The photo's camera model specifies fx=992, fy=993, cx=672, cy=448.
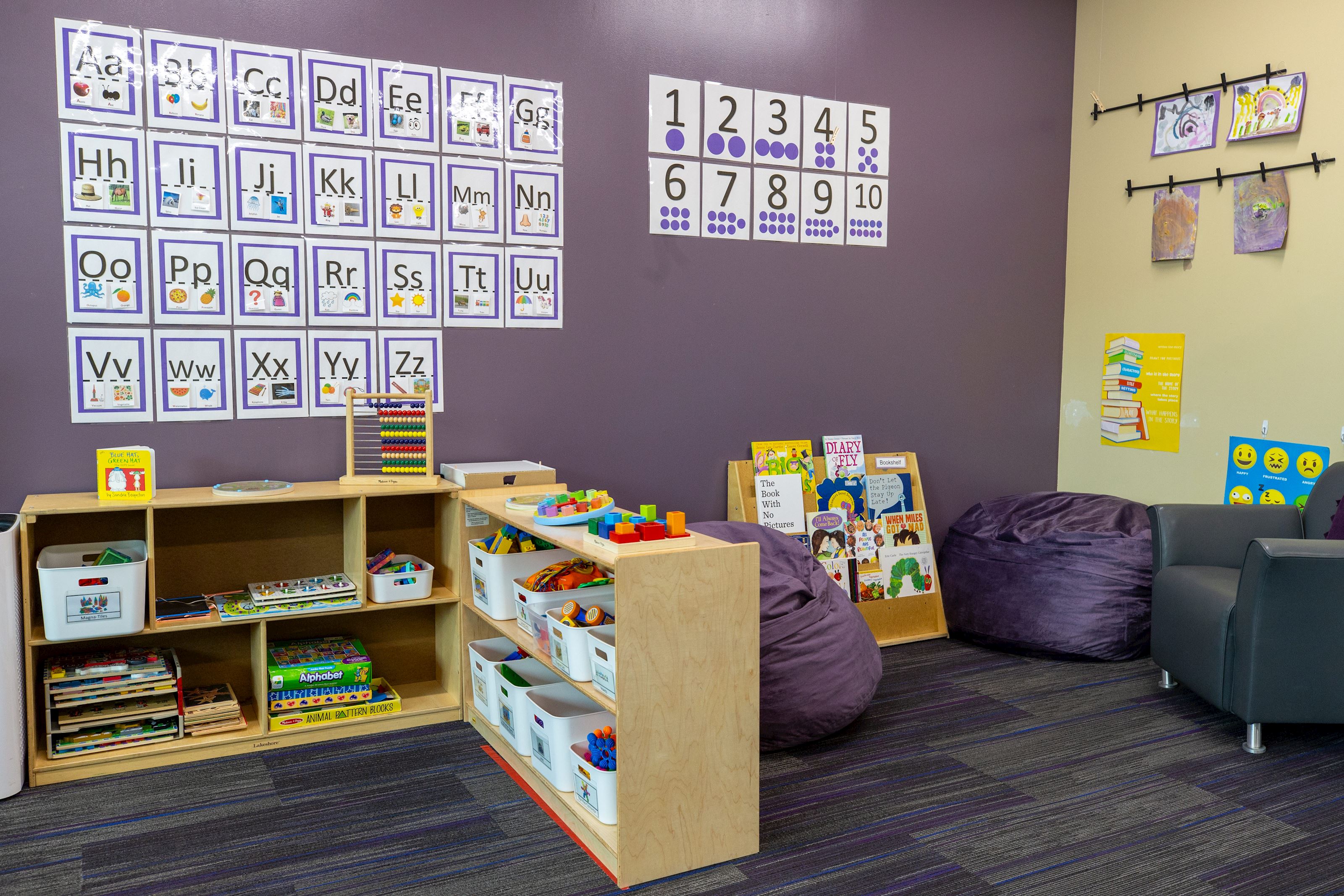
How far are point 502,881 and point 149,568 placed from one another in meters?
1.42

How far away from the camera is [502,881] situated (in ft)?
7.61

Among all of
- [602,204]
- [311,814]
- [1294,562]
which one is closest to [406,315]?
[602,204]

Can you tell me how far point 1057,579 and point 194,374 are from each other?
3.30 m

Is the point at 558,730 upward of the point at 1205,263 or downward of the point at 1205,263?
downward

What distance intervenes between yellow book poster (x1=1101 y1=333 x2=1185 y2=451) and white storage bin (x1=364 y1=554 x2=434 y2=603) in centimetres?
323

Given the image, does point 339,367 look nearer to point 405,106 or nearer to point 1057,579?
point 405,106

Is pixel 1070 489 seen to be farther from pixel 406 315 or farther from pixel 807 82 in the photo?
pixel 406 315

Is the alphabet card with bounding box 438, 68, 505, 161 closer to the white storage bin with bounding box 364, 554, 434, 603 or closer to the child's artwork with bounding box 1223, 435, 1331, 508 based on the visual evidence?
the white storage bin with bounding box 364, 554, 434, 603

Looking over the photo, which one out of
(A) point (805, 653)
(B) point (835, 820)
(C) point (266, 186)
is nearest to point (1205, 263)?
(A) point (805, 653)

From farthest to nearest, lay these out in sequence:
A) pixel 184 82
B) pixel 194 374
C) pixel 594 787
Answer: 1. pixel 194 374
2. pixel 184 82
3. pixel 594 787

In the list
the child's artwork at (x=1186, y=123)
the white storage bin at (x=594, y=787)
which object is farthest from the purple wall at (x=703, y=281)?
the white storage bin at (x=594, y=787)

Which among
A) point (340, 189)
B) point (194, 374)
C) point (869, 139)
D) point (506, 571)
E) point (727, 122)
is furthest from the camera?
point (869, 139)

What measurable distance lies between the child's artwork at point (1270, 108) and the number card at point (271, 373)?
3763 millimetres

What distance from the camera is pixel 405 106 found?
11.1ft
